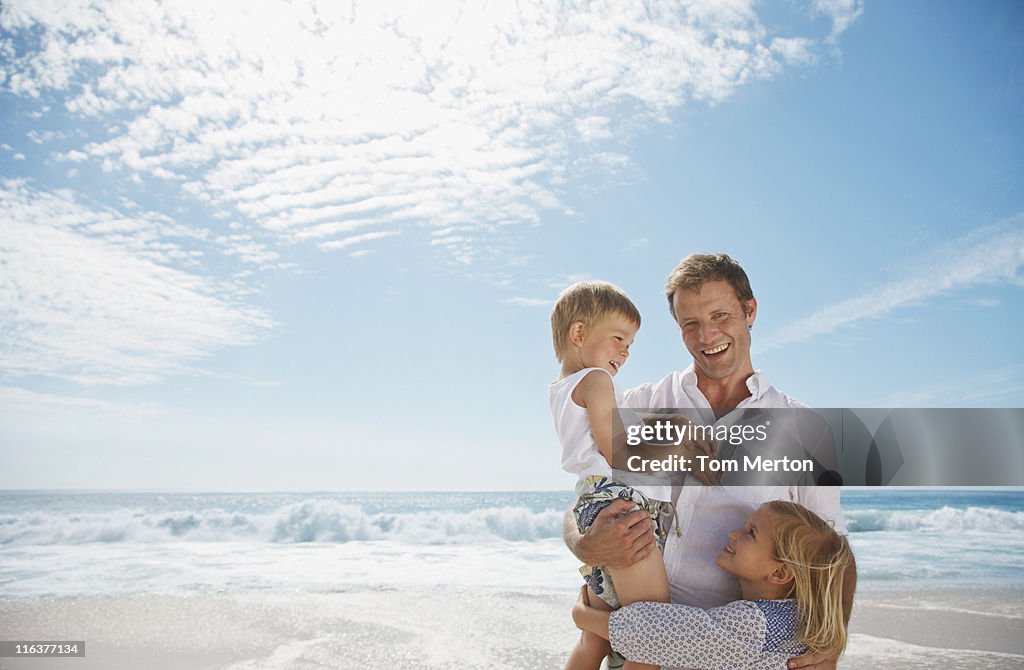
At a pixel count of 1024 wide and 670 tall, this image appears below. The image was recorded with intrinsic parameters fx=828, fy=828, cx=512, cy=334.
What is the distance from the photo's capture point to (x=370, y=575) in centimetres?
1128

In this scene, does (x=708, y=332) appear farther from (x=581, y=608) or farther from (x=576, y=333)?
(x=581, y=608)

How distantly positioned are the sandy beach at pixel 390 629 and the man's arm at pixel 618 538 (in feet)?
12.3

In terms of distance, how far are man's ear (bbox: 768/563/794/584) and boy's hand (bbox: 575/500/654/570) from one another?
0.33 m

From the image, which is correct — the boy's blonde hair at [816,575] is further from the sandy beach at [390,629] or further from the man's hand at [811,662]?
the sandy beach at [390,629]

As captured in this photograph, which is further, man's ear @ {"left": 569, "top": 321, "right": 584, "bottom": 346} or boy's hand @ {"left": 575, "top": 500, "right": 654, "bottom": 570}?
man's ear @ {"left": 569, "top": 321, "right": 584, "bottom": 346}

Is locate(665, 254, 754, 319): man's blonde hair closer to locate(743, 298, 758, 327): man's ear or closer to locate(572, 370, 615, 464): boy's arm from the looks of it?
locate(743, 298, 758, 327): man's ear

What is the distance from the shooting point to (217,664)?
577cm

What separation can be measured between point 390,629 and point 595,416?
502 centimetres

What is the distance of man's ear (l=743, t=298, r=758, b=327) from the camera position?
2715mm

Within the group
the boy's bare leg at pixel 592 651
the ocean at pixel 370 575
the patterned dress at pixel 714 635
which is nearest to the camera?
the patterned dress at pixel 714 635

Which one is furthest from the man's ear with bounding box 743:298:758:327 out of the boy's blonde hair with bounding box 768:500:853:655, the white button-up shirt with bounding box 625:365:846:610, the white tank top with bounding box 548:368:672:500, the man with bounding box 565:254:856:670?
the boy's blonde hair with bounding box 768:500:853:655

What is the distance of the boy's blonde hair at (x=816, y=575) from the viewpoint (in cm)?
216

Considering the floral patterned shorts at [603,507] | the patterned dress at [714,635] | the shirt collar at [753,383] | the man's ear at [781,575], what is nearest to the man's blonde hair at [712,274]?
the shirt collar at [753,383]

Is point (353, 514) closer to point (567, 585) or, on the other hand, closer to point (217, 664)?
point (567, 585)
